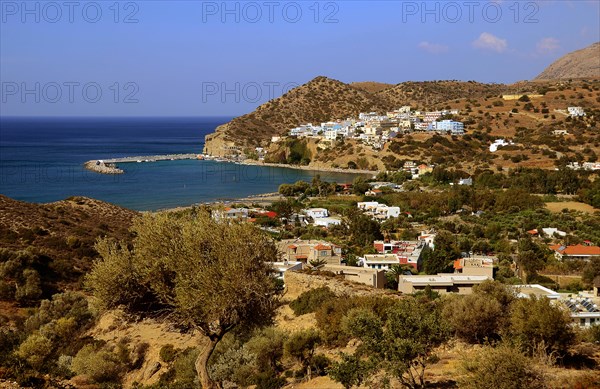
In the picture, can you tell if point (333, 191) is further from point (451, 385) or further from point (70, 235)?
point (451, 385)

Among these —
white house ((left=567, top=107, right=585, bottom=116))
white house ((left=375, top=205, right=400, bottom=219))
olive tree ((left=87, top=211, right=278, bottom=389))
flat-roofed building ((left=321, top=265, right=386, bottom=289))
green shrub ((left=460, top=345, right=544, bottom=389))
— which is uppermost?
white house ((left=567, top=107, right=585, bottom=116))

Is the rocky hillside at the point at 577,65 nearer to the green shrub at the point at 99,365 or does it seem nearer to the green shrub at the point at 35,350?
the green shrub at the point at 99,365

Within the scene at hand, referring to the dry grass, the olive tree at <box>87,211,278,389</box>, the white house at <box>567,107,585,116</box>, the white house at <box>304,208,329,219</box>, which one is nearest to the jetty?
the white house at <box>304,208,329,219</box>

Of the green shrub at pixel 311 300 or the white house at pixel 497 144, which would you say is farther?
the white house at pixel 497 144

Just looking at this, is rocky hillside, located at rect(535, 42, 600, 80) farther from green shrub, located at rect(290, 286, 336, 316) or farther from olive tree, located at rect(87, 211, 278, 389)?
olive tree, located at rect(87, 211, 278, 389)

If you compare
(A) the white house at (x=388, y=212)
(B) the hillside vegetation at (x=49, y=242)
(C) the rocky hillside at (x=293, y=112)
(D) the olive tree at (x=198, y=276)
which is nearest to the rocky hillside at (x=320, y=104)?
(C) the rocky hillside at (x=293, y=112)

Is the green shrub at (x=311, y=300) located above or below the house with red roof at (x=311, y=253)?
above
